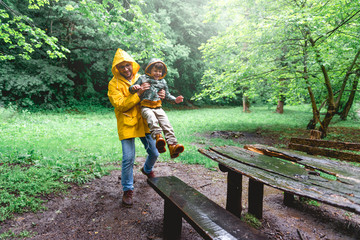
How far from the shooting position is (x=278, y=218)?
112 inches

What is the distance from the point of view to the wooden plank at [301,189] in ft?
4.54

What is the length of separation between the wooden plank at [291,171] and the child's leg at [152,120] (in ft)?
3.33

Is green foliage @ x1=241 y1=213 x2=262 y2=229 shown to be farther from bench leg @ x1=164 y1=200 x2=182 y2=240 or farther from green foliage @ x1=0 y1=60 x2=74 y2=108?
green foliage @ x1=0 y1=60 x2=74 y2=108

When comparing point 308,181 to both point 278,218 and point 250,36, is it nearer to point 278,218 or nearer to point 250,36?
point 278,218

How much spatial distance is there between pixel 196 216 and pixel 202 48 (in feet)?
26.1

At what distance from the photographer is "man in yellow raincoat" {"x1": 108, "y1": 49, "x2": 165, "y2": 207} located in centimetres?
265

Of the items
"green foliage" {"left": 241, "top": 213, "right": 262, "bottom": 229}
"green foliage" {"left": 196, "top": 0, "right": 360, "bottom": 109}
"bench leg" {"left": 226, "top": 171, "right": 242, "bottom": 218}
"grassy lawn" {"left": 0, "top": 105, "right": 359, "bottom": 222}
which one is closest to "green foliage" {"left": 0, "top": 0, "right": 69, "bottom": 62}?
"grassy lawn" {"left": 0, "top": 105, "right": 359, "bottom": 222}

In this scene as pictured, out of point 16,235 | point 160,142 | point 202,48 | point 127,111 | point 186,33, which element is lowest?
point 16,235

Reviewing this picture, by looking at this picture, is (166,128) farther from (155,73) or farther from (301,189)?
(301,189)

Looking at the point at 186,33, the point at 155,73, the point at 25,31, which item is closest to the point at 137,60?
the point at 25,31

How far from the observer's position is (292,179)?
1889mm

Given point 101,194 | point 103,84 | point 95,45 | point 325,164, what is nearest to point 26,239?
point 101,194

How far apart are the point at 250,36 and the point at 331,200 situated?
696 cm

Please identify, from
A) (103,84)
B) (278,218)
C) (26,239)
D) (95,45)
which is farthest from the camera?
(103,84)
